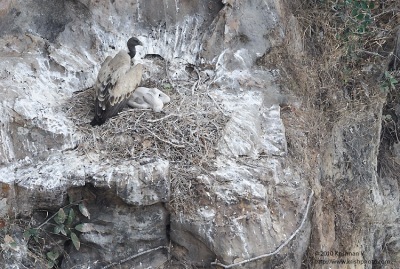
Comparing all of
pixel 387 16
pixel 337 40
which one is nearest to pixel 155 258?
pixel 337 40

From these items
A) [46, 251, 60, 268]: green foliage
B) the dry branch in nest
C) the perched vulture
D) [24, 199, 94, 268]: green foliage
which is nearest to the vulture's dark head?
the perched vulture

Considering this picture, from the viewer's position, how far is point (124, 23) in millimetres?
8227

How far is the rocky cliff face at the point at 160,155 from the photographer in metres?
6.09

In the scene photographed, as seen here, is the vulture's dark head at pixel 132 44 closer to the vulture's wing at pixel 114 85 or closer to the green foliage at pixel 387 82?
the vulture's wing at pixel 114 85

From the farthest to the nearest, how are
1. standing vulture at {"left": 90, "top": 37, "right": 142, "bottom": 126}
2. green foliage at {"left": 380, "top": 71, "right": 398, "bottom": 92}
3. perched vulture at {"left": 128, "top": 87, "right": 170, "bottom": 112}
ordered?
green foliage at {"left": 380, "top": 71, "right": 398, "bottom": 92} → perched vulture at {"left": 128, "top": 87, "right": 170, "bottom": 112} → standing vulture at {"left": 90, "top": 37, "right": 142, "bottom": 126}

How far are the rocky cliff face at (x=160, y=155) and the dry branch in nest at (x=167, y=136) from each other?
0.04 ft

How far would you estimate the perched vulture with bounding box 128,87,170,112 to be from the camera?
6.84 m

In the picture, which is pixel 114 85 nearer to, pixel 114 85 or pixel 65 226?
pixel 114 85

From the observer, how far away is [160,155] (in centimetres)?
632

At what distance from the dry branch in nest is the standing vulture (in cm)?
10

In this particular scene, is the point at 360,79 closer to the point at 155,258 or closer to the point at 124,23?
the point at 124,23

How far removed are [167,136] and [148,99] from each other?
62 cm

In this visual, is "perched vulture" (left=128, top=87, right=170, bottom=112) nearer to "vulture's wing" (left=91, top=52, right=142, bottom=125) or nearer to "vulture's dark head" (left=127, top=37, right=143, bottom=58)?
"vulture's wing" (left=91, top=52, right=142, bottom=125)

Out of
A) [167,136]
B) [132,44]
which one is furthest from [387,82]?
[167,136]
